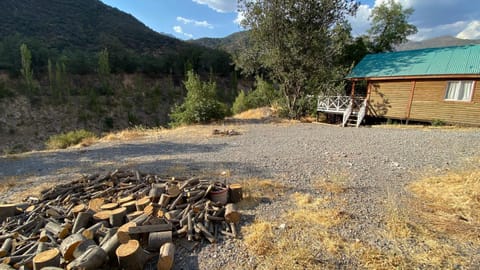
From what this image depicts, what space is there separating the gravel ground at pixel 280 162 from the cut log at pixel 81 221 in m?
1.21

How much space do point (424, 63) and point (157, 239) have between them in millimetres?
14084

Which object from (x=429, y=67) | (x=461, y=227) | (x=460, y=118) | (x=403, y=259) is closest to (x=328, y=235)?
(x=403, y=259)

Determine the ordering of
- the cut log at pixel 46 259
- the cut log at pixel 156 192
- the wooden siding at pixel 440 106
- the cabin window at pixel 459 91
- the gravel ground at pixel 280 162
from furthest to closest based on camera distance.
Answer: the cabin window at pixel 459 91
the wooden siding at pixel 440 106
the cut log at pixel 156 192
the gravel ground at pixel 280 162
the cut log at pixel 46 259

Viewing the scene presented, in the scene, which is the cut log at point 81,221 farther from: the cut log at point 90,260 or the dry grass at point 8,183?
the dry grass at point 8,183

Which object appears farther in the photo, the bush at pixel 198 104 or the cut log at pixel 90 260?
the bush at pixel 198 104

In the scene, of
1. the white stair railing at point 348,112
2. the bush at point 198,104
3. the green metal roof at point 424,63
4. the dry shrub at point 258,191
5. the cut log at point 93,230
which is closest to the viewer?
the cut log at point 93,230

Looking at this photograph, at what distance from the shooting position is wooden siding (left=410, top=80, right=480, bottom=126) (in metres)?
9.56

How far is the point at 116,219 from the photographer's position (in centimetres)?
268

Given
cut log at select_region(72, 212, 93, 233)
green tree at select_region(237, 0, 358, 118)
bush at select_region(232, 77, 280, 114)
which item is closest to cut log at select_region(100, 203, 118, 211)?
cut log at select_region(72, 212, 93, 233)

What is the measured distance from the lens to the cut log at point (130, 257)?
6.64ft

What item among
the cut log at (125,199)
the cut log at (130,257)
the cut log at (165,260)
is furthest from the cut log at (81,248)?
the cut log at (125,199)

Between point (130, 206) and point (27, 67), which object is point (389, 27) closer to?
point (130, 206)

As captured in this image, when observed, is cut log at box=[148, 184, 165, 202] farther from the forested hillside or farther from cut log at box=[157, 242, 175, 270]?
the forested hillside

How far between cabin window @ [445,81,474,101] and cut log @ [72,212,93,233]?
13716 millimetres
